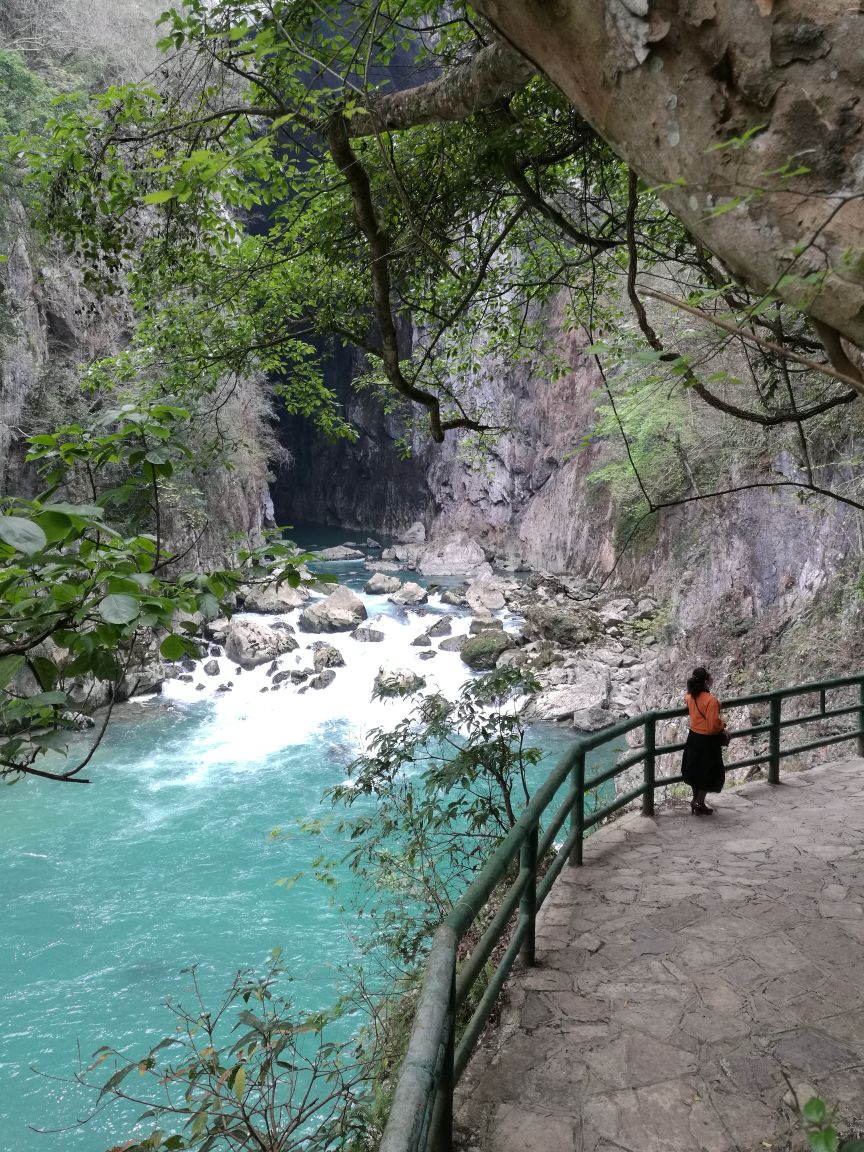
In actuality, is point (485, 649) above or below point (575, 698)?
above

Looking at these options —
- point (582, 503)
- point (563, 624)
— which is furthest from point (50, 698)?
point (582, 503)

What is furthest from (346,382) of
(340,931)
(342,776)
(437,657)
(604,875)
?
(604,875)

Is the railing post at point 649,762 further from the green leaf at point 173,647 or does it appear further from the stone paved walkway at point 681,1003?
the green leaf at point 173,647

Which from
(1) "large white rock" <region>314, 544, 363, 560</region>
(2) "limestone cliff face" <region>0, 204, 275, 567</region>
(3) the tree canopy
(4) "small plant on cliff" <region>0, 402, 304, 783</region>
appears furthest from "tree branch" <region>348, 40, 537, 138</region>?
(1) "large white rock" <region>314, 544, 363, 560</region>

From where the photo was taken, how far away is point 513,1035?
2711 millimetres

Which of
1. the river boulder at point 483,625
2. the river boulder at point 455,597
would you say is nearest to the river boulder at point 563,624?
the river boulder at point 483,625

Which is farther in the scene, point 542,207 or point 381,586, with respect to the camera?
point 381,586

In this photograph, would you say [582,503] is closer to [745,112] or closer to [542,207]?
[542,207]

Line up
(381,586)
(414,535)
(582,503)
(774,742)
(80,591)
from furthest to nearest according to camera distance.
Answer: (414,535) < (582,503) < (381,586) < (774,742) < (80,591)

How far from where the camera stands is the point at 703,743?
16.5 ft

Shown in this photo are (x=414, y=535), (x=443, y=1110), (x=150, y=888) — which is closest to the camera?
(x=443, y=1110)

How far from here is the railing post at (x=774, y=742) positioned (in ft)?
17.6

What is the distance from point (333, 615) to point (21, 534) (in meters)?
17.9

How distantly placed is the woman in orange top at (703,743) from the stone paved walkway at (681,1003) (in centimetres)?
40
